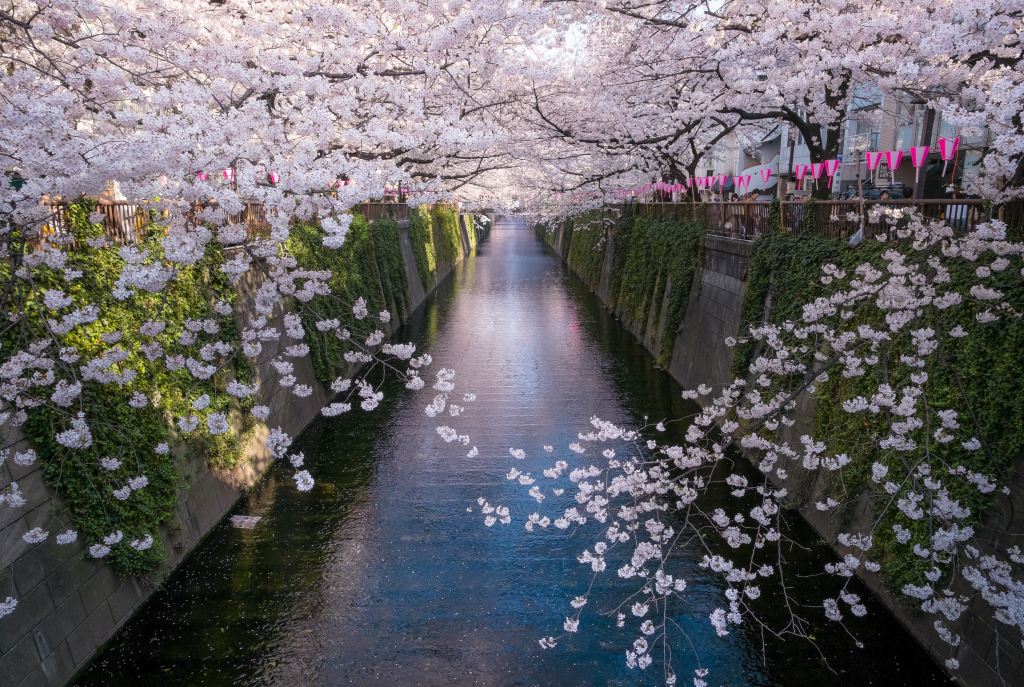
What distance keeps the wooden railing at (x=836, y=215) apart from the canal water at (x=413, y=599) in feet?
15.9

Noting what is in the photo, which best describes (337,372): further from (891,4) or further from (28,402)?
(891,4)

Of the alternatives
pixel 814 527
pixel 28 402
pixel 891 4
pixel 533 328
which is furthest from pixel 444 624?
pixel 533 328

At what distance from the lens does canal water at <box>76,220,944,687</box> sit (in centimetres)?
795

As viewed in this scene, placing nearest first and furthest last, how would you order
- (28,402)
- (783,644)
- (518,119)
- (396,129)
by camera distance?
(28,402), (783,644), (396,129), (518,119)

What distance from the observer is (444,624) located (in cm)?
→ 882

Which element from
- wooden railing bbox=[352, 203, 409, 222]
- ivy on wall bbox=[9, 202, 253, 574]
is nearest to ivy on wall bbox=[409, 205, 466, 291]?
wooden railing bbox=[352, 203, 409, 222]

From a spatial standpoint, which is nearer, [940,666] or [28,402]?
[28,402]

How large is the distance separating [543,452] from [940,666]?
25.7ft

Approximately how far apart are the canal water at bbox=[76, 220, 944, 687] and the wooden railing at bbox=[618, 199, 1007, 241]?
484cm

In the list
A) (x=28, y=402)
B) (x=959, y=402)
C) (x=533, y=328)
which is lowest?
(x=533, y=328)

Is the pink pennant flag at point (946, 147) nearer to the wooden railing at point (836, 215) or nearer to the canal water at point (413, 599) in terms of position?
the wooden railing at point (836, 215)

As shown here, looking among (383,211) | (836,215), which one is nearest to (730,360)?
(836,215)

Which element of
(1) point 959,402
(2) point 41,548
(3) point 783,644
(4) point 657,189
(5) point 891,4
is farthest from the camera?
(4) point 657,189

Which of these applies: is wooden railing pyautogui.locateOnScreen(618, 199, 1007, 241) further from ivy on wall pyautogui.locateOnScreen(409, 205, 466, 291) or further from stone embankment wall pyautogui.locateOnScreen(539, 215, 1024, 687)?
ivy on wall pyautogui.locateOnScreen(409, 205, 466, 291)
